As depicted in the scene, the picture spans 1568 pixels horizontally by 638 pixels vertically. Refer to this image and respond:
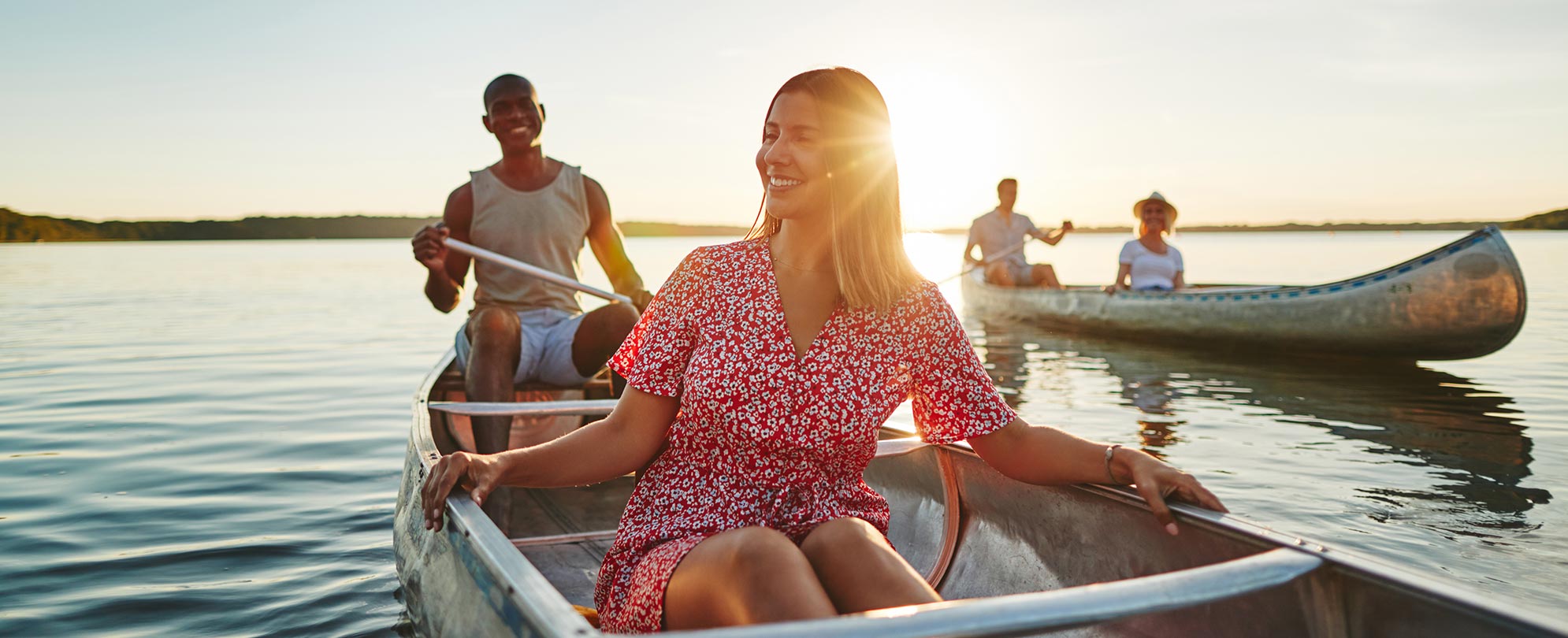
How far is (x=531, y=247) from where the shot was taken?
201 inches

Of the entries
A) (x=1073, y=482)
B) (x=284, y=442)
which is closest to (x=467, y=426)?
(x=284, y=442)

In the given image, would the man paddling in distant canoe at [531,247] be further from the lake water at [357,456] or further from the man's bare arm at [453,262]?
the lake water at [357,456]

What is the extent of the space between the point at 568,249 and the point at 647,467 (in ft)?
10.1

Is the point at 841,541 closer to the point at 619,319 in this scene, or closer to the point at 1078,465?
the point at 1078,465

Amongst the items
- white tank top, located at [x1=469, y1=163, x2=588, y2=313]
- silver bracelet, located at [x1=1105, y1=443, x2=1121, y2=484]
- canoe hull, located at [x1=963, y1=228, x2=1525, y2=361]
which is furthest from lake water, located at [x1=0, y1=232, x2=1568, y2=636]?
white tank top, located at [x1=469, y1=163, x2=588, y2=313]

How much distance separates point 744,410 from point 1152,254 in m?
10.7

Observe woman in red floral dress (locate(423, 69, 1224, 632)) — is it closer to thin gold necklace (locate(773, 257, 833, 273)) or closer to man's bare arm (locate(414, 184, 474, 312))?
thin gold necklace (locate(773, 257, 833, 273))

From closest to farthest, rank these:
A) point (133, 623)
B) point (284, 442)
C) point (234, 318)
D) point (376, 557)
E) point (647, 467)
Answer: point (647, 467)
point (133, 623)
point (376, 557)
point (284, 442)
point (234, 318)

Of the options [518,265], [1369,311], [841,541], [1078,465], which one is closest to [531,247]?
[518,265]

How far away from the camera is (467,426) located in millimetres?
5020

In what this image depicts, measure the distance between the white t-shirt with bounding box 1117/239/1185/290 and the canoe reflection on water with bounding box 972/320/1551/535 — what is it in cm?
77

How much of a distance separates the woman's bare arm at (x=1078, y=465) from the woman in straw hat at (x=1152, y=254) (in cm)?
932

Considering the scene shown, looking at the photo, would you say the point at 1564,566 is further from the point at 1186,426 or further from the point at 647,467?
the point at 647,467

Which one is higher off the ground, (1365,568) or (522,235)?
(522,235)
